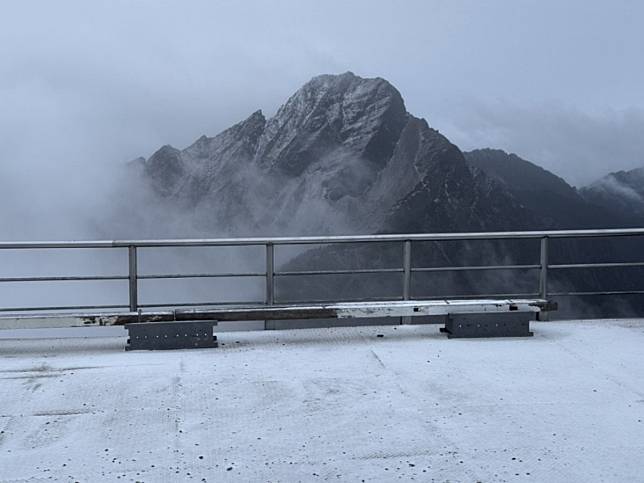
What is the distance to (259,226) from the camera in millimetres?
67812

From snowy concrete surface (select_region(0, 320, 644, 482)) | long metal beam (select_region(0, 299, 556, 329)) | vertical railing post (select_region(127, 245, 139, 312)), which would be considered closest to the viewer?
snowy concrete surface (select_region(0, 320, 644, 482))

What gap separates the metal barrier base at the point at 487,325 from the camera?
20.2ft

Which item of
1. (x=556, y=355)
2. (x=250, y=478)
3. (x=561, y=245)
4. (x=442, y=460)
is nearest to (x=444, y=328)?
(x=556, y=355)

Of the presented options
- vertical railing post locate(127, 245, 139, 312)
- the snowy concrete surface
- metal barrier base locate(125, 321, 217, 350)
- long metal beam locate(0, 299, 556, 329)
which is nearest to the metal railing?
vertical railing post locate(127, 245, 139, 312)

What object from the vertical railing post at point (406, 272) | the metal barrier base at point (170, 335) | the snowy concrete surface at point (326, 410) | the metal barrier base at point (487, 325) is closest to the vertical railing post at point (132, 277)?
the snowy concrete surface at point (326, 410)

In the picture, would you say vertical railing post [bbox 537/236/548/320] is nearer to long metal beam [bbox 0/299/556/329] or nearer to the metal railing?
the metal railing

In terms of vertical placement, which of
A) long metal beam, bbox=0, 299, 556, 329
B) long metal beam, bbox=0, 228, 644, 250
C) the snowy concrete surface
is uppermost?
long metal beam, bbox=0, 228, 644, 250

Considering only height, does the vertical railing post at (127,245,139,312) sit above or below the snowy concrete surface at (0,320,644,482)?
above

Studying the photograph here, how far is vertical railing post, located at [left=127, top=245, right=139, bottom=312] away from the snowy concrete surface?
37 centimetres

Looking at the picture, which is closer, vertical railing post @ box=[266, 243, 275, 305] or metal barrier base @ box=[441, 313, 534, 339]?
metal barrier base @ box=[441, 313, 534, 339]

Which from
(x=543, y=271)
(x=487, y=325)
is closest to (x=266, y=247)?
(x=487, y=325)

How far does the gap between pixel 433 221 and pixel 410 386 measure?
61.6 m

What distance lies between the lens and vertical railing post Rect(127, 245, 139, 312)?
238 inches

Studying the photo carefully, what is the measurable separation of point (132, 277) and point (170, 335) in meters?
Answer: 0.68
